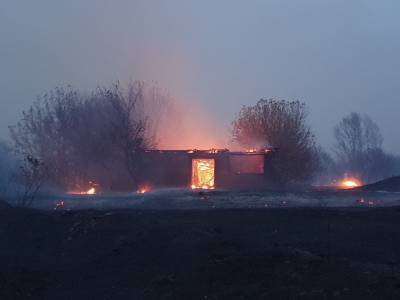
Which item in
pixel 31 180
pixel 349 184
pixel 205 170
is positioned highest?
pixel 205 170

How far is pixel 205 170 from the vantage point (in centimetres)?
4872

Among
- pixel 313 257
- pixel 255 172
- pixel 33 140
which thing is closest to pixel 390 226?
pixel 313 257

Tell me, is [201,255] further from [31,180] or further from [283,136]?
[283,136]

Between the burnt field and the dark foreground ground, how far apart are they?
21 mm

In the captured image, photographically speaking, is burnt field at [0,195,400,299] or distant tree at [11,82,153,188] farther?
distant tree at [11,82,153,188]

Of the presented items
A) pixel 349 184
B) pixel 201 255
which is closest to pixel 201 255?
pixel 201 255

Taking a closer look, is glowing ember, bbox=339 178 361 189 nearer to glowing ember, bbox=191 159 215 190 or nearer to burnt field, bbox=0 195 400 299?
glowing ember, bbox=191 159 215 190

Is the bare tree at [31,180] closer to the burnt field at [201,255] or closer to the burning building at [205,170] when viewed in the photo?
the burnt field at [201,255]

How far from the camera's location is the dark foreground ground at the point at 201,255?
36.9ft

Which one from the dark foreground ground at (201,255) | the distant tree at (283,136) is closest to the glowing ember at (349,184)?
the distant tree at (283,136)

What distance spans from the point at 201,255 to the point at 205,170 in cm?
3501

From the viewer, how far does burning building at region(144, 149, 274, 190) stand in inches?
1900

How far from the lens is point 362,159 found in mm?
112500

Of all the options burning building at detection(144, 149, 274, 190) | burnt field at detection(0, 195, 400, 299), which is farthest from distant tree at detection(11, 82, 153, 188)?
burnt field at detection(0, 195, 400, 299)
